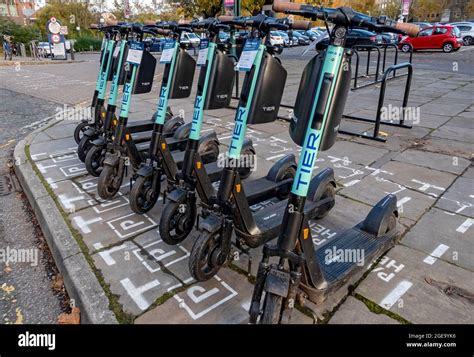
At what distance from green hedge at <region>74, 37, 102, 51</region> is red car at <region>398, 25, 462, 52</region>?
Answer: 108 feet

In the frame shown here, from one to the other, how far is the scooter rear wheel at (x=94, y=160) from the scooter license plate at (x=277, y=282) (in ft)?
10.3

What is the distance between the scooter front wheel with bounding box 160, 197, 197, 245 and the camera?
119 inches

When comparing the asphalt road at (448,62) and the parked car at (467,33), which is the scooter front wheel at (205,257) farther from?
the parked car at (467,33)

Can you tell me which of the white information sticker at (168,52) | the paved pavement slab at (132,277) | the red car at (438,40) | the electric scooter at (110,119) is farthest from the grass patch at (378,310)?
the red car at (438,40)

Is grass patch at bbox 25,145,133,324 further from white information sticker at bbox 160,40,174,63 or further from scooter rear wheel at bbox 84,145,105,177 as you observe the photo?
white information sticker at bbox 160,40,174,63

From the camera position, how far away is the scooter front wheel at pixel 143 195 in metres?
3.55

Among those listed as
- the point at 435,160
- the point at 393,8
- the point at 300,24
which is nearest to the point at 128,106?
the point at 300,24

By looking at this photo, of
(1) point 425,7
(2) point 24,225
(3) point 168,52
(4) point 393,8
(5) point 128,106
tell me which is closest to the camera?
(3) point 168,52

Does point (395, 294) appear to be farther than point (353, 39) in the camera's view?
Yes

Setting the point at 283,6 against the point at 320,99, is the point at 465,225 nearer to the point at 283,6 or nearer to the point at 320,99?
the point at 320,99

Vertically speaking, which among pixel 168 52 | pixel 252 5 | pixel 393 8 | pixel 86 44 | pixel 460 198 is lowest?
pixel 460 198

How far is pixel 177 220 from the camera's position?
3.11 m

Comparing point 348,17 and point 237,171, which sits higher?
point 348,17

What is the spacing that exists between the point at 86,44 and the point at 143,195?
139ft
